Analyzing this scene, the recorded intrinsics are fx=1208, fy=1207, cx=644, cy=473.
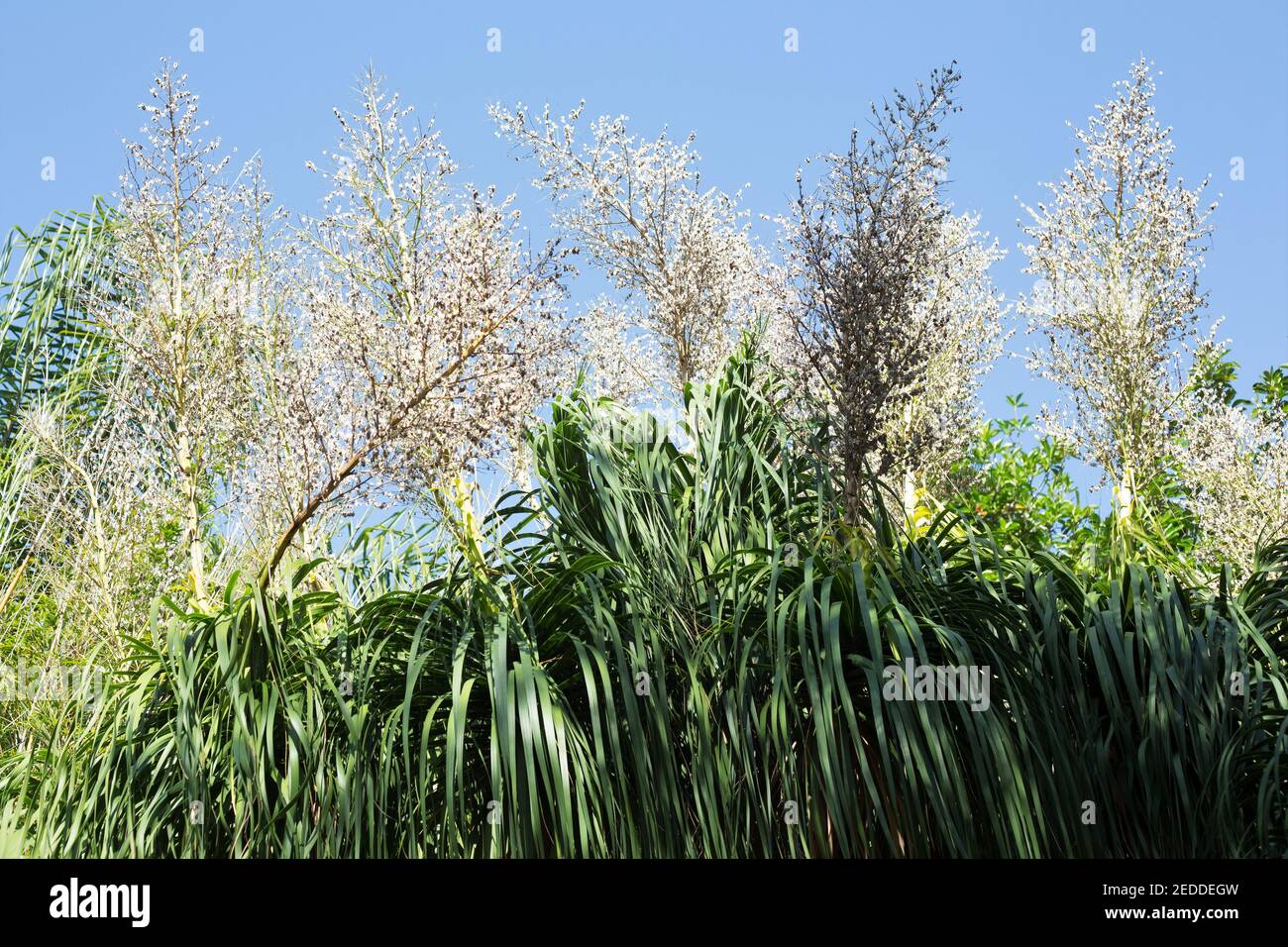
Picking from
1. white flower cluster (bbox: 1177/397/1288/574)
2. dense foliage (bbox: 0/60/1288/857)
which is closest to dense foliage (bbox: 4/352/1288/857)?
dense foliage (bbox: 0/60/1288/857)

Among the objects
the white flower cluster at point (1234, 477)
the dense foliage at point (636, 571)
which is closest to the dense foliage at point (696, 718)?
the dense foliage at point (636, 571)

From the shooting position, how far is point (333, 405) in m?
3.69

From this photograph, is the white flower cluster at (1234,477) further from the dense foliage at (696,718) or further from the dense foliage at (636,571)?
the dense foliage at (696,718)

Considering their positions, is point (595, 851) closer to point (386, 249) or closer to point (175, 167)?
point (386, 249)

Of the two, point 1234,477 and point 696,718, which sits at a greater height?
point 1234,477

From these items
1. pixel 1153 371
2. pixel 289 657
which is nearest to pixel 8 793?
pixel 289 657

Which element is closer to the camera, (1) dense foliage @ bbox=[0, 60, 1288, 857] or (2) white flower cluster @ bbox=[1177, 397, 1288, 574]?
(1) dense foliage @ bbox=[0, 60, 1288, 857]

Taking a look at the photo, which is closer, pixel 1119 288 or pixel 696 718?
pixel 696 718

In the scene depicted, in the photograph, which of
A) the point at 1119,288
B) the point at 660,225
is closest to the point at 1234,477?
the point at 1119,288

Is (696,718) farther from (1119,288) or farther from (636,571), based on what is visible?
(1119,288)

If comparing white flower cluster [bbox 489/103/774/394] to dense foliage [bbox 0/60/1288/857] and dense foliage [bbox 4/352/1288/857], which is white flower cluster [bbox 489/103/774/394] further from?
dense foliage [bbox 4/352/1288/857]

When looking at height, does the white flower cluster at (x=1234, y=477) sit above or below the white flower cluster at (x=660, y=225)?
below

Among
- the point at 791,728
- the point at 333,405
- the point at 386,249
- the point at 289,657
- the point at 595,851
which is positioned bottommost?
the point at 595,851

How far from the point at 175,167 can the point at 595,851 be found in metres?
2.78
